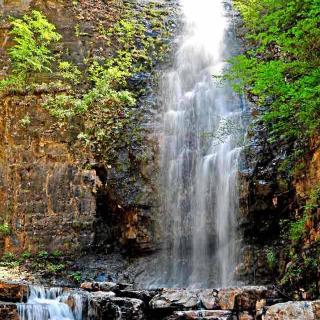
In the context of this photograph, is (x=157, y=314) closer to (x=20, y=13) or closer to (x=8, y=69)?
(x=8, y=69)

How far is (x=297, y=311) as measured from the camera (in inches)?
200

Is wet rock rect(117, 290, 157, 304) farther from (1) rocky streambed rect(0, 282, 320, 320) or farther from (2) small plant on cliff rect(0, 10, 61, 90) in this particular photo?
(2) small plant on cliff rect(0, 10, 61, 90)

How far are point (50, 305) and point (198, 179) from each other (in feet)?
15.2

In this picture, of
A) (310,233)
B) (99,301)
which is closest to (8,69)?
(99,301)

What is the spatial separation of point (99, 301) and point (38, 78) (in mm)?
7035

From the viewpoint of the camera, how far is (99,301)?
6715mm

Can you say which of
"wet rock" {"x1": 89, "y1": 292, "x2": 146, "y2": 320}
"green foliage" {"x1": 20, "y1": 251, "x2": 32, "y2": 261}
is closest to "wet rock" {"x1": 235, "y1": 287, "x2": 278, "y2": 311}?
"wet rock" {"x1": 89, "y1": 292, "x2": 146, "y2": 320}

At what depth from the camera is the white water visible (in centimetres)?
620

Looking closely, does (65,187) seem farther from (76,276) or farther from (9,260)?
(76,276)

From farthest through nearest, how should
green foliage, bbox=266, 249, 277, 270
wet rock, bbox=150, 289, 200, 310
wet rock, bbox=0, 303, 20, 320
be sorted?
green foliage, bbox=266, 249, 277, 270, wet rock, bbox=150, 289, 200, 310, wet rock, bbox=0, 303, 20, 320

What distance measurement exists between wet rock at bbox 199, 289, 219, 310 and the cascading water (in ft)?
6.64

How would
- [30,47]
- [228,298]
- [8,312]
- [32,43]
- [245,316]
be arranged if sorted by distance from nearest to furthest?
[8,312] → [245,316] → [228,298] → [30,47] → [32,43]

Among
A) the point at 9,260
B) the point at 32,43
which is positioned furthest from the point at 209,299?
the point at 32,43

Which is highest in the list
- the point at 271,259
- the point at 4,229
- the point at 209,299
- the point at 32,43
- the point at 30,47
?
the point at 32,43
